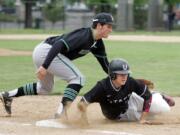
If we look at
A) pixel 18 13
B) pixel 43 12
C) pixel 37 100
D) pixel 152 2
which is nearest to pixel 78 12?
pixel 18 13

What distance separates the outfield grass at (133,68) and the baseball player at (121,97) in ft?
10.7

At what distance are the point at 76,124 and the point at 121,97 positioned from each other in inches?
25.4

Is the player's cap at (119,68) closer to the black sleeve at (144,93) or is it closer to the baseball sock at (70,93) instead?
the black sleeve at (144,93)

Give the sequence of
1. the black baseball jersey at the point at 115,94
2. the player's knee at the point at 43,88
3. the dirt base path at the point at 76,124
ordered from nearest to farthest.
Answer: the dirt base path at the point at 76,124 < the black baseball jersey at the point at 115,94 < the player's knee at the point at 43,88

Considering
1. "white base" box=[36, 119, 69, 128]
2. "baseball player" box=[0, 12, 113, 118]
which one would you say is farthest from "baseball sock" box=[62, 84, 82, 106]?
"white base" box=[36, 119, 69, 128]

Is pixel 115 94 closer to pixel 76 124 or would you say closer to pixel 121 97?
pixel 121 97

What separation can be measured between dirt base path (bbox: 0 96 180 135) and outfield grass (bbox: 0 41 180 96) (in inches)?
91.0

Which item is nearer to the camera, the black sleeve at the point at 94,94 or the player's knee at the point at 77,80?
the black sleeve at the point at 94,94

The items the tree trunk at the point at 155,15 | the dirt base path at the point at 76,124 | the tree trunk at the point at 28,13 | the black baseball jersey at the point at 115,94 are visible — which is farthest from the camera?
the tree trunk at the point at 28,13

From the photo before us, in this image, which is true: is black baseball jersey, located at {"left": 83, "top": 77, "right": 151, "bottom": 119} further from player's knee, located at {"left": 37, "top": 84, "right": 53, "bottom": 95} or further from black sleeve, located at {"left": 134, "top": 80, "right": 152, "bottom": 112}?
player's knee, located at {"left": 37, "top": 84, "right": 53, "bottom": 95}

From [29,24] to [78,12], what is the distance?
51.0 ft

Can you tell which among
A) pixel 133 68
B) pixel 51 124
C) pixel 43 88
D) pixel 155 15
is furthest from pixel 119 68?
pixel 155 15

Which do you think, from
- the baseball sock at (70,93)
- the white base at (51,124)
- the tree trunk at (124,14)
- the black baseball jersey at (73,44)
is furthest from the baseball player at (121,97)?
the tree trunk at (124,14)

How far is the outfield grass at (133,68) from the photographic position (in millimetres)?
12688
